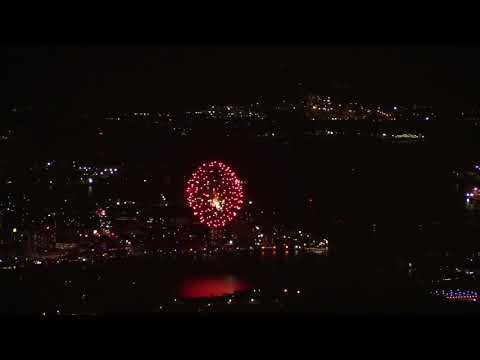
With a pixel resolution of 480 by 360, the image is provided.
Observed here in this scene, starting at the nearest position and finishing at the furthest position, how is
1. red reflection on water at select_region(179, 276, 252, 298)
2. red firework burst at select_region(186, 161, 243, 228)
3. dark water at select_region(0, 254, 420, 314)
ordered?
dark water at select_region(0, 254, 420, 314), red reflection on water at select_region(179, 276, 252, 298), red firework burst at select_region(186, 161, 243, 228)

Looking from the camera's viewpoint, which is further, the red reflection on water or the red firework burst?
the red firework burst

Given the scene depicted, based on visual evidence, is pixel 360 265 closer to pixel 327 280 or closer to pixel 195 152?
pixel 327 280

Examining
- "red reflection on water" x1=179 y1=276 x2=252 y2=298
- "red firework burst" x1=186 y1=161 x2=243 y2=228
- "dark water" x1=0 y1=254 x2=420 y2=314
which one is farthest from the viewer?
"red firework burst" x1=186 y1=161 x2=243 y2=228

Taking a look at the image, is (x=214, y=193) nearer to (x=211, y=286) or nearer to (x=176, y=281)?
(x=176, y=281)

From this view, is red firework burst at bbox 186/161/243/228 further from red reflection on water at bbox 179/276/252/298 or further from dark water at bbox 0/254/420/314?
red reflection on water at bbox 179/276/252/298

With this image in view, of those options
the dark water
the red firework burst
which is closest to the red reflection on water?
the dark water

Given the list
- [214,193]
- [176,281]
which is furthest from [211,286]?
[214,193]
